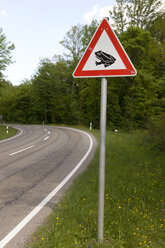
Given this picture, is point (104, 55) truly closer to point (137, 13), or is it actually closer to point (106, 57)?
point (106, 57)

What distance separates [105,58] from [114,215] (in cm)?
307

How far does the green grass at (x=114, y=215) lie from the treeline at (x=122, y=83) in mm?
9765

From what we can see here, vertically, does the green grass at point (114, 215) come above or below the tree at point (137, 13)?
below

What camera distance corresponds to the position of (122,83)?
97.5 ft

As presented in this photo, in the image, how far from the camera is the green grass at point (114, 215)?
332 cm

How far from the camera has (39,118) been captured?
5103cm

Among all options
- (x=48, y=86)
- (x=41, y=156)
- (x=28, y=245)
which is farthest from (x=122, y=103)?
(x=28, y=245)

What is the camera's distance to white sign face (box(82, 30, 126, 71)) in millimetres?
2771

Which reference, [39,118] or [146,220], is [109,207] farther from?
[39,118]

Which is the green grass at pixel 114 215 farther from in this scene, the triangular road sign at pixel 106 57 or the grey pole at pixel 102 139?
the triangular road sign at pixel 106 57

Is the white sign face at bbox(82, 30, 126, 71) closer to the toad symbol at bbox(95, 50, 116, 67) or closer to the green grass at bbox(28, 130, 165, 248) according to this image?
the toad symbol at bbox(95, 50, 116, 67)

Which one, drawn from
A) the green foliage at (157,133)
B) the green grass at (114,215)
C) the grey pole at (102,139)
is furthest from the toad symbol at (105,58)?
the green foliage at (157,133)

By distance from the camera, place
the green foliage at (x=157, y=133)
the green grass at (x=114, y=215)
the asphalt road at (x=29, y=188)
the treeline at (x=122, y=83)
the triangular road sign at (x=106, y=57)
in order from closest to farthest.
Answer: the triangular road sign at (x=106, y=57), the green grass at (x=114, y=215), the asphalt road at (x=29, y=188), the green foliage at (x=157, y=133), the treeline at (x=122, y=83)

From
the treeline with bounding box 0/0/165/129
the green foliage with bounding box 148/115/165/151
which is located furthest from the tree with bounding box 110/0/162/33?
the green foliage with bounding box 148/115/165/151
